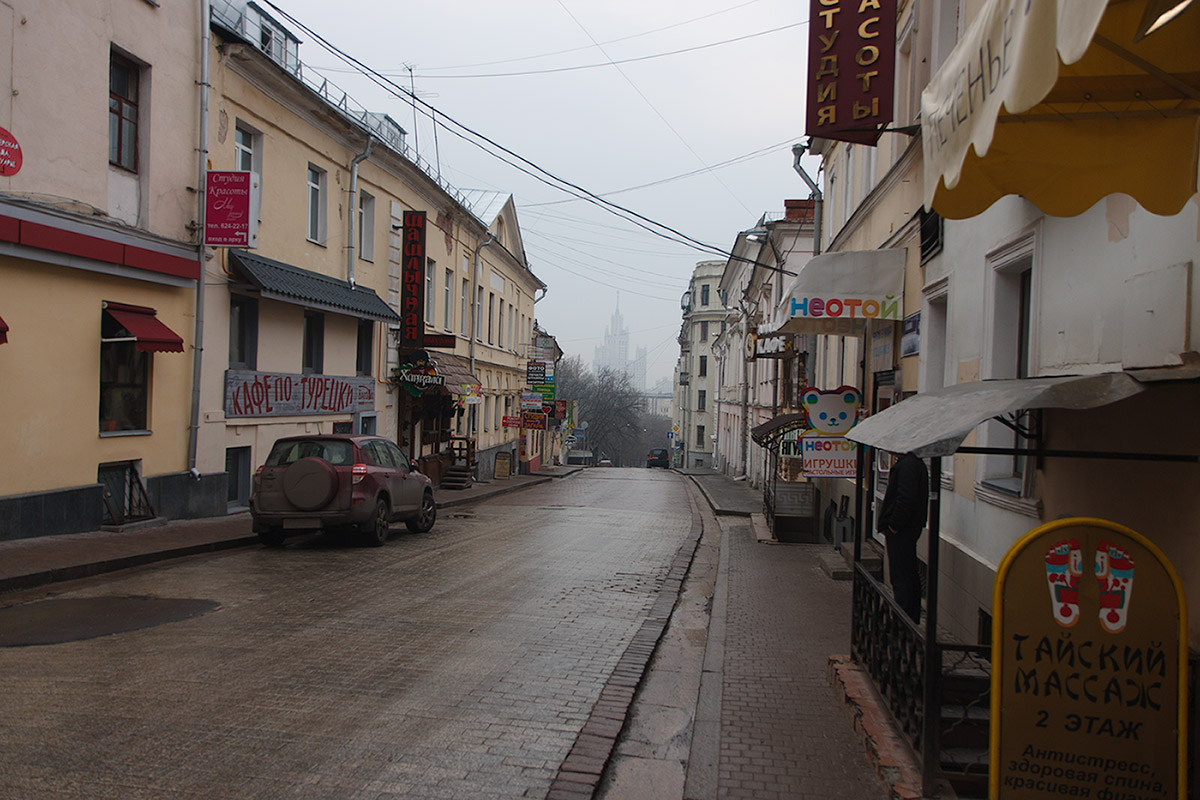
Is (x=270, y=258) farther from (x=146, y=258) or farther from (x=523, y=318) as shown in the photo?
(x=523, y=318)

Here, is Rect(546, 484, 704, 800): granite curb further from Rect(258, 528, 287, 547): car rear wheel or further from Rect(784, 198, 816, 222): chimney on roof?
Rect(784, 198, 816, 222): chimney on roof

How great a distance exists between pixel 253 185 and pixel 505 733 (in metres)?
11.9

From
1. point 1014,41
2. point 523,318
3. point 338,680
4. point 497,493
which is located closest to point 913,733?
point 1014,41

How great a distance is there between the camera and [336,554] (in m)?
12.5

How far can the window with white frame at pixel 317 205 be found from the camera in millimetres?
19703

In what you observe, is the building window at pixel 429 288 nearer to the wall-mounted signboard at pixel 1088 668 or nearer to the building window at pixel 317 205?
the building window at pixel 317 205

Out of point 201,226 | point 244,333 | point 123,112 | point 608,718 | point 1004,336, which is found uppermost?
point 123,112

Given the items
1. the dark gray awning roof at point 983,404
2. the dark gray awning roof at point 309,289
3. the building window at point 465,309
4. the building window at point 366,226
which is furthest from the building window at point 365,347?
the dark gray awning roof at point 983,404

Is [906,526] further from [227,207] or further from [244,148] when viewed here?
[244,148]

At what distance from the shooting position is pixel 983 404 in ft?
13.6

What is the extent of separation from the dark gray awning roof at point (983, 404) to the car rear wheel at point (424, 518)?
11.5 metres

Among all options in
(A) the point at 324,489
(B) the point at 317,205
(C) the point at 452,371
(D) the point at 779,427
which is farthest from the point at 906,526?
(C) the point at 452,371

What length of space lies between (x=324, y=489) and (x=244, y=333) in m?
5.87

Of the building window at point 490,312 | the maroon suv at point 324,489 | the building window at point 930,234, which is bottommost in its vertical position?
the maroon suv at point 324,489
